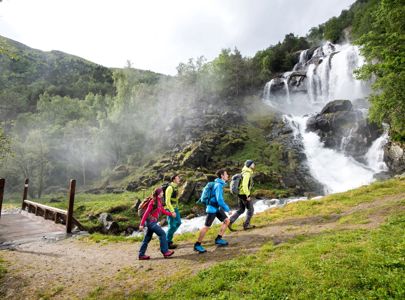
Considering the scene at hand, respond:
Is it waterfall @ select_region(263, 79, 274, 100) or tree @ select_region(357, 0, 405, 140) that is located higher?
waterfall @ select_region(263, 79, 274, 100)

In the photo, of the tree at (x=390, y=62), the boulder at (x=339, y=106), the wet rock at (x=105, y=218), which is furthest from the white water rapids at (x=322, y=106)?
the tree at (x=390, y=62)

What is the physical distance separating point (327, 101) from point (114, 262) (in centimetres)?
5975

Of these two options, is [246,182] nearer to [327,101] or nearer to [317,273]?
[317,273]

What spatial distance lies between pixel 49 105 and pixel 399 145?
2971 inches

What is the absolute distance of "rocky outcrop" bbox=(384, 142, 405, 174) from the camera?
1027 inches

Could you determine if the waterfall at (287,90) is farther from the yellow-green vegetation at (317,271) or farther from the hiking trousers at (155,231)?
the hiking trousers at (155,231)

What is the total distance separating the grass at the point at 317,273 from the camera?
5.08m

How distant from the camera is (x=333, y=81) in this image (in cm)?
5716

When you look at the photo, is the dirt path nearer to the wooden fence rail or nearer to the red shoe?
the red shoe

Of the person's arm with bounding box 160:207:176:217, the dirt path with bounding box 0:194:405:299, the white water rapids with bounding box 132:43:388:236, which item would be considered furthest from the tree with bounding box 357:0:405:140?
the person's arm with bounding box 160:207:176:217

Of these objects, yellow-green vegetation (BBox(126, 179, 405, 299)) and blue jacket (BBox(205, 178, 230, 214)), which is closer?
yellow-green vegetation (BBox(126, 179, 405, 299))

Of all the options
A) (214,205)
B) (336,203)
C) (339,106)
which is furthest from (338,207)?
(339,106)

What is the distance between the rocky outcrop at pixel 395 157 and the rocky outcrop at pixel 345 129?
4.89m

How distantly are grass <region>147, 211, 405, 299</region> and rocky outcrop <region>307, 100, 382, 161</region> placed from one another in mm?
31044
